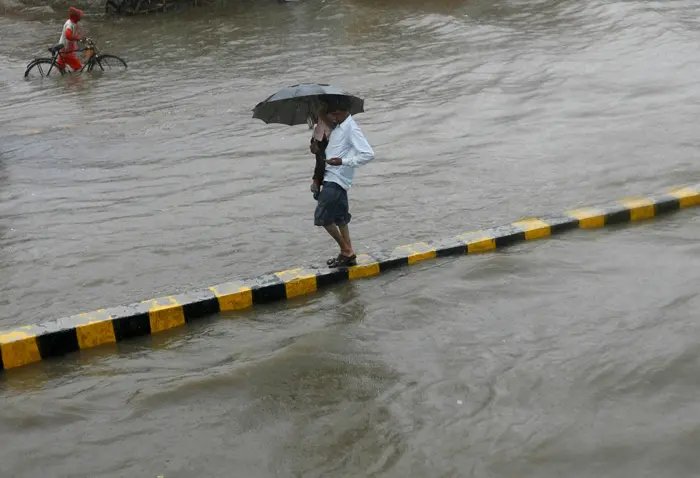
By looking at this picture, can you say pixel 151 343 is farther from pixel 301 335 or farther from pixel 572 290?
pixel 572 290

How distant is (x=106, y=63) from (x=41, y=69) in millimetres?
1259

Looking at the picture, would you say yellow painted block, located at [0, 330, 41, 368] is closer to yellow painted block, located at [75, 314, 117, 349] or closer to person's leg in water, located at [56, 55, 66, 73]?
yellow painted block, located at [75, 314, 117, 349]

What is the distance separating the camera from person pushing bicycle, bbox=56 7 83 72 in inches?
694

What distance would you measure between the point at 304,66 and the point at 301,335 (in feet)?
38.2

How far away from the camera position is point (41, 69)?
17.6 m

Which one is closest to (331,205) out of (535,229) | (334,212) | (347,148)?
(334,212)

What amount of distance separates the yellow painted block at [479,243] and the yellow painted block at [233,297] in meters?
1.94

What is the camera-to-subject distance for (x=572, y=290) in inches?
257

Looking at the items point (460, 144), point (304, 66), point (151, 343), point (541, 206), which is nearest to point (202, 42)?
point (304, 66)

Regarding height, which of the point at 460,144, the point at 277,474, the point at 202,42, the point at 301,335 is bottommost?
the point at 277,474

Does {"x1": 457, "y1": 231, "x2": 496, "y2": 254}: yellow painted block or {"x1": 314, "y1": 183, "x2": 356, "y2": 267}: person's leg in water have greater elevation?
{"x1": 314, "y1": 183, "x2": 356, "y2": 267}: person's leg in water

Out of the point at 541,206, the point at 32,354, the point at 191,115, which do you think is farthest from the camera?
the point at 191,115

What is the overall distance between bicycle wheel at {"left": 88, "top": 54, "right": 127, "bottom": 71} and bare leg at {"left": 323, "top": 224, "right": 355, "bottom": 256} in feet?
39.3

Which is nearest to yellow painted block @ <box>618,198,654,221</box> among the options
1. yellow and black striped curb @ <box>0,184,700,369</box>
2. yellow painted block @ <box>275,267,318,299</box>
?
yellow and black striped curb @ <box>0,184,700,369</box>
